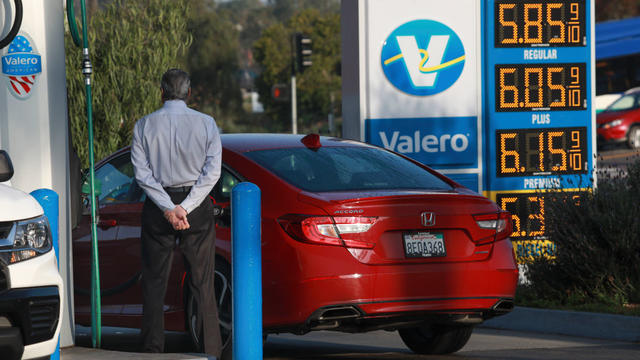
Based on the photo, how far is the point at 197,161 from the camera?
7.12 m

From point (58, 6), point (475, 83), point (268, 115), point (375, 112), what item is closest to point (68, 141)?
point (58, 6)

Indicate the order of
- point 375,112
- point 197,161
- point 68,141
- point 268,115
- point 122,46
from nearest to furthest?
point 197,161
point 68,141
point 375,112
point 122,46
point 268,115

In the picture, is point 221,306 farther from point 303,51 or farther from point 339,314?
point 303,51

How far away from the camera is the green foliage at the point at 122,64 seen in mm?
22266

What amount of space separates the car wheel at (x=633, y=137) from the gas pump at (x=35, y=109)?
2906 centimetres

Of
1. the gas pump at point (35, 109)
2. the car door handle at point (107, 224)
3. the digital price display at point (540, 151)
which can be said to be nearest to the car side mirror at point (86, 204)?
the car door handle at point (107, 224)

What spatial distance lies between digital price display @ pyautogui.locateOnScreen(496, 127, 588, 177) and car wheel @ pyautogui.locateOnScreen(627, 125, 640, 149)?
22.3 m

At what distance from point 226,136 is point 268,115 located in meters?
65.5

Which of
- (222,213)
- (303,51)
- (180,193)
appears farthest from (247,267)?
(303,51)

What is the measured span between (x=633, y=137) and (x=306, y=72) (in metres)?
40.2

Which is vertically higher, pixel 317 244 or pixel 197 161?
pixel 197 161

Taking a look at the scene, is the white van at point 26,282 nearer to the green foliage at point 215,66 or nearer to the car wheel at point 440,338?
the car wheel at point 440,338

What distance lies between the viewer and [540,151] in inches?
519

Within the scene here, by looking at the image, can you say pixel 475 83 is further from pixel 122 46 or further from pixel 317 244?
pixel 122 46
